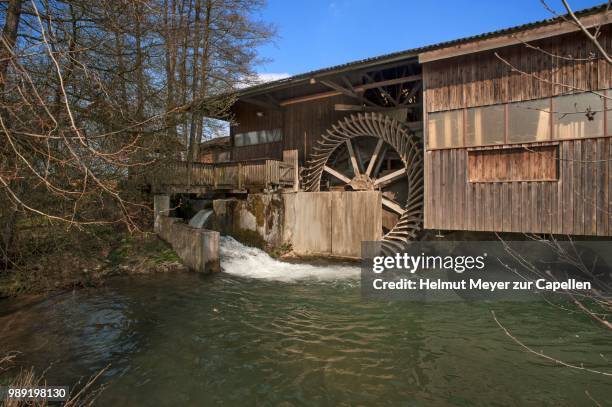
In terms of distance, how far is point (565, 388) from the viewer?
4176mm

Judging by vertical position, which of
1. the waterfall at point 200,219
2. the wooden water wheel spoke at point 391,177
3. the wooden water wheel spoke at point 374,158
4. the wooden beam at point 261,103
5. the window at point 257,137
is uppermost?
the wooden beam at point 261,103

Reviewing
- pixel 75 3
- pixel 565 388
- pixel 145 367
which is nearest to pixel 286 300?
pixel 145 367

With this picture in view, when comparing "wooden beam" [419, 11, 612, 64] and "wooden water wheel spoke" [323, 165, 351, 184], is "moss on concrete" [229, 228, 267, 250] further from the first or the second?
"wooden beam" [419, 11, 612, 64]

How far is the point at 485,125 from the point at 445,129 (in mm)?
918

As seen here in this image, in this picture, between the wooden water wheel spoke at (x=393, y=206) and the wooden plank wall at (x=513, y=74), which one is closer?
the wooden plank wall at (x=513, y=74)

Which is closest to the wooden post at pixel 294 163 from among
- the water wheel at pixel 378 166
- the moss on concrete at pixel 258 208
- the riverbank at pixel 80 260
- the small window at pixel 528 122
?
the water wheel at pixel 378 166

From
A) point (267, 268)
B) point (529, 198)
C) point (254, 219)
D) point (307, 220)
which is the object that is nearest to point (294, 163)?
point (307, 220)

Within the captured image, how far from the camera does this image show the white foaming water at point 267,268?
966 centimetres

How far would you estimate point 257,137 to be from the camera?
52.5ft

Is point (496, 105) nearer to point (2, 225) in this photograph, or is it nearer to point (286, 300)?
point (286, 300)

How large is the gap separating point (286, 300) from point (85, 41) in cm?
605

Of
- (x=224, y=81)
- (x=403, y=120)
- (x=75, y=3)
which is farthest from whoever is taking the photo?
(x=224, y=81)

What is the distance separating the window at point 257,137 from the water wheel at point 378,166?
6.88 feet

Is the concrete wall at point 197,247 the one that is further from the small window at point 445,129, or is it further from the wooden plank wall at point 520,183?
the small window at point 445,129
